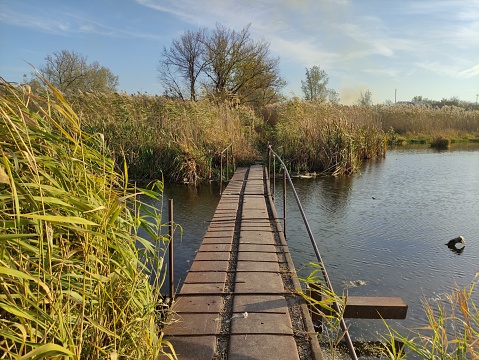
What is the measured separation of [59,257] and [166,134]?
9599mm

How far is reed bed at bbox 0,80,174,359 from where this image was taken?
119 centimetres

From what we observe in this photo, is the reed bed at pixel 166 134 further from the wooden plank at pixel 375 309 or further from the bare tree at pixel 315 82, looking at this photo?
the bare tree at pixel 315 82

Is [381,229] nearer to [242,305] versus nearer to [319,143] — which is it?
[242,305]

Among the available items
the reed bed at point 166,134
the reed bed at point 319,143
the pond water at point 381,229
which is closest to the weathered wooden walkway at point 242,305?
the pond water at point 381,229

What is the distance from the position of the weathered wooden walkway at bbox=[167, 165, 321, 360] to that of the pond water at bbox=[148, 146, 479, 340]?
86cm

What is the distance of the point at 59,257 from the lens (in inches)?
55.9

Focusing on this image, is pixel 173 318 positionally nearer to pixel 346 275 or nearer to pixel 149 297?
pixel 149 297

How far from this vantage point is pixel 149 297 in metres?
1.94

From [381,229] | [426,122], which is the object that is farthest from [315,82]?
[381,229]

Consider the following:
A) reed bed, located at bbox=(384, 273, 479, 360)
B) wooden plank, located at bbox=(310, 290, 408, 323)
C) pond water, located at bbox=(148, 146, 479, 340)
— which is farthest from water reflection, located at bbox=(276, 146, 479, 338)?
reed bed, located at bbox=(384, 273, 479, 360)

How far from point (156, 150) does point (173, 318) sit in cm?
863

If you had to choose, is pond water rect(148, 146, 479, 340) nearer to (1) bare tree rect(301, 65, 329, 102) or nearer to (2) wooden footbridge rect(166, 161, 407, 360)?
(2) wooden footbridge rect(166, 161, 407, 360)

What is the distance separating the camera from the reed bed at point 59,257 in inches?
46.8

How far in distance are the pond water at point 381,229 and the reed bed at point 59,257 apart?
235 cm
